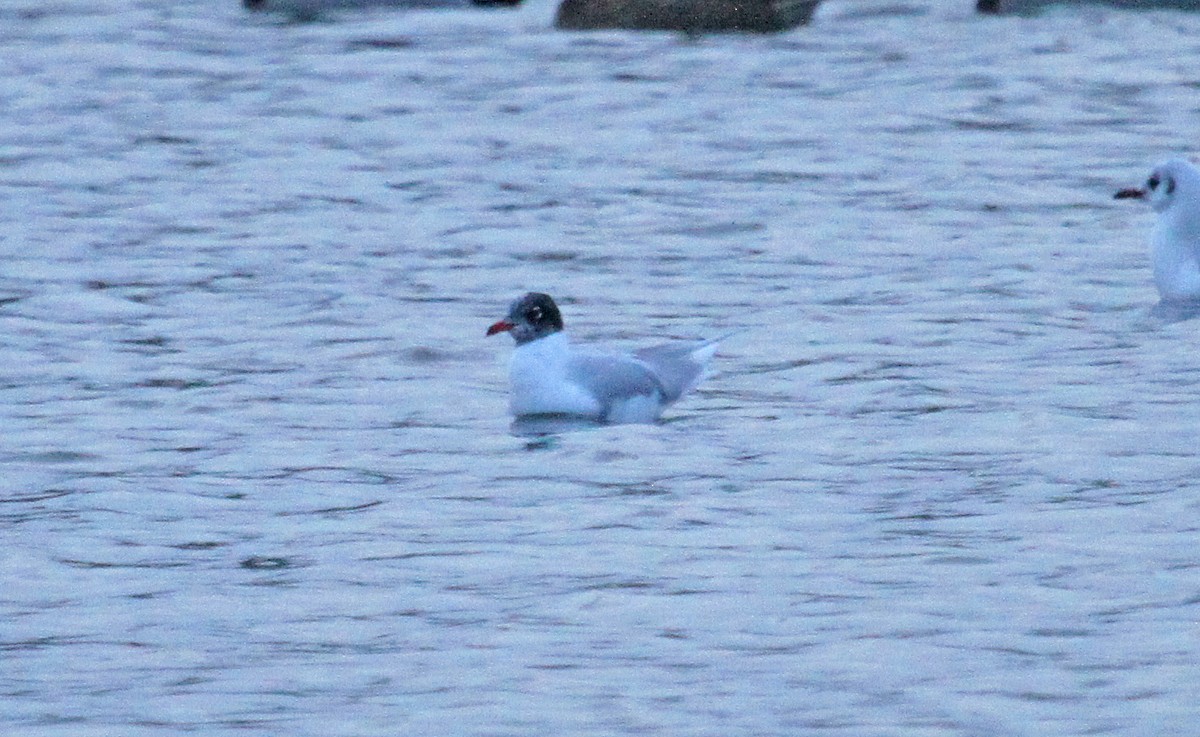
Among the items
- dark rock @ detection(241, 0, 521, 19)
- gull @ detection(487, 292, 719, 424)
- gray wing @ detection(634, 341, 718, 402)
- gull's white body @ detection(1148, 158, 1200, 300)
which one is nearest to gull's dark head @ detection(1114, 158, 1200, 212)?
gull's white body @ detection(1148, 158, 1200, 300)

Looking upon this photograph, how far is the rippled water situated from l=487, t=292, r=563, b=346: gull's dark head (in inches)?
15.6

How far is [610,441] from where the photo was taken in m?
10.6

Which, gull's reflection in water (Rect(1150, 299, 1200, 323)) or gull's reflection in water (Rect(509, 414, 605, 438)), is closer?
gull's reflection in water (Rect(509, 414, 605, 438))

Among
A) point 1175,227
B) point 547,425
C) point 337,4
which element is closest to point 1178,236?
point 1175,227

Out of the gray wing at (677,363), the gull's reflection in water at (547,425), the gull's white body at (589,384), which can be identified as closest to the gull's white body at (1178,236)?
the gray wing at (677,363)

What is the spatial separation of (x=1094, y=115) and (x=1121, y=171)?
2449 mm

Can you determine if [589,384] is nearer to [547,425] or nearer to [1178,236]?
[547,425]

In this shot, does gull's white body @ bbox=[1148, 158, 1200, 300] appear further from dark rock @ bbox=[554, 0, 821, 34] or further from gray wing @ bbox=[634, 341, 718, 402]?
dark rock @ bbox=[554, 0, 821, 34]

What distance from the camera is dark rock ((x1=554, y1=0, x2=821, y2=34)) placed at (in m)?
24.4

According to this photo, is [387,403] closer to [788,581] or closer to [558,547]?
[558,547]

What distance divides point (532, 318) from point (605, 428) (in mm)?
583

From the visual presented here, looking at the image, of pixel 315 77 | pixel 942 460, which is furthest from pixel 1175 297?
pixel 315 77

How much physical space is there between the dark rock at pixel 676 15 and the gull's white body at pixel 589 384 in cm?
1379

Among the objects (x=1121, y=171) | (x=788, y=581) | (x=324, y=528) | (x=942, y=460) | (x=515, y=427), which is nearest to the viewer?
(x=788, y=581)
